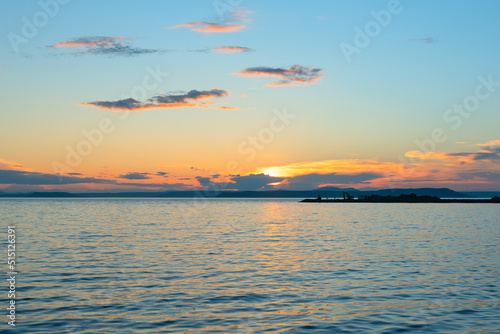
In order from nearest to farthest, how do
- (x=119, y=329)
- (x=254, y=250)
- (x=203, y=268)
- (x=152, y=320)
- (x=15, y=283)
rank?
1. (x=119, y=329)
2. (x=152, y=320)
3. (x=15, y=283)
4. (x=203, y=268)
5. (x=254, y=250)

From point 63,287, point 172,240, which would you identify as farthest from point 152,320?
point 172,240

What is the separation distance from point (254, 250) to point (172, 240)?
1256 cm

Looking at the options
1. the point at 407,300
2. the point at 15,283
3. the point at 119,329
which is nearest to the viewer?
the point at 119,329

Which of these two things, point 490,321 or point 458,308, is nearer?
point 490,321

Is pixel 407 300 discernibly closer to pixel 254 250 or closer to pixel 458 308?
pixel 458 308

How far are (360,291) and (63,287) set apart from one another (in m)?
16.4

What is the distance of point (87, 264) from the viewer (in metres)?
34.2

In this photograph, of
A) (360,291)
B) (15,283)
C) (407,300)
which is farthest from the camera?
(15,283)

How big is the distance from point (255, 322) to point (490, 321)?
9.76m

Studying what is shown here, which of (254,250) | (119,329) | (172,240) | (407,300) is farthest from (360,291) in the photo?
(172,240)

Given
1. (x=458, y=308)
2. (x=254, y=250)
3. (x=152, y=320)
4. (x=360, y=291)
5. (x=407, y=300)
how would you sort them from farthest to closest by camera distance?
1. (x=254, y=250)
2. (x=360, y=291)
3. (x=407, y=300)
4. (x=458, y=308)
5. (x=152, y=320)

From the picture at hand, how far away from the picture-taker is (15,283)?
27.0m

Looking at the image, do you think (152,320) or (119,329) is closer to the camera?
(119,329)

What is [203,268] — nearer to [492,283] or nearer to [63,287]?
[63,287]
